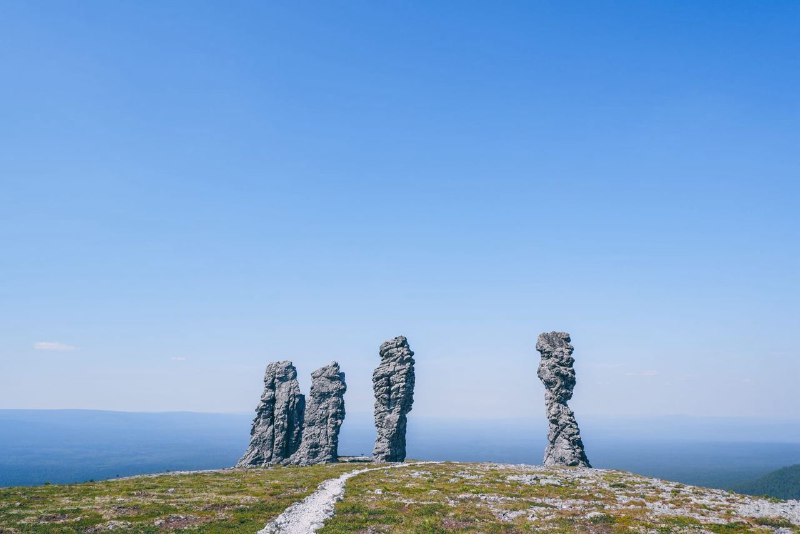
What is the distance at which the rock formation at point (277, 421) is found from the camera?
80.9m

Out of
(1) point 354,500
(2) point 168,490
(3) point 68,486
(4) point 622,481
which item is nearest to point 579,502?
(4) point 622,481

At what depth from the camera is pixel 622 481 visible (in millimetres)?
51875

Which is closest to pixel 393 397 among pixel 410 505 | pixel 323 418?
pixel 323 418

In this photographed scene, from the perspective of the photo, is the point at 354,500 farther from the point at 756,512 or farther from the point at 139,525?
the point at 756,512

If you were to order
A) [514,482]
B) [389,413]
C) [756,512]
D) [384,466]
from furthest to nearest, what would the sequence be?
[389,413] → [384,466] → [514,482] → [756,512]

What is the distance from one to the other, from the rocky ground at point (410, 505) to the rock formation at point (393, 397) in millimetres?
22207

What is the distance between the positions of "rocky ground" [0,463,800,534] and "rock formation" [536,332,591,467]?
14.1 m

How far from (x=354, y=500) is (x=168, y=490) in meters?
20.7

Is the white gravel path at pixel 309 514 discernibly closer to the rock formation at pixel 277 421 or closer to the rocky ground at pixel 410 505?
the rocky ground at pixel 410 505

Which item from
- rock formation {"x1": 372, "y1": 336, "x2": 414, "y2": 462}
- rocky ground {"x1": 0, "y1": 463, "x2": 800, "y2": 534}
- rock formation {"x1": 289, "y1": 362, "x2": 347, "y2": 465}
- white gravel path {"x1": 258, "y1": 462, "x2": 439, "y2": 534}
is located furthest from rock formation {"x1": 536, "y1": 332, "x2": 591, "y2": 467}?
white gravel path {"x1": 258, "y1": 462, "x2": 439, "y2": 534}

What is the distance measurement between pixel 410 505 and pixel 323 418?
41.5m

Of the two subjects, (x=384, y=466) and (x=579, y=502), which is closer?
(x=579, y=502)

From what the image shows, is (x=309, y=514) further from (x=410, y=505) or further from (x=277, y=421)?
(x=277, y=421)

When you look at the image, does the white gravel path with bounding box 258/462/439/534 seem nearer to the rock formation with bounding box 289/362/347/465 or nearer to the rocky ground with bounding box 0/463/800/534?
the rocky ground with bounding box 0/463/800/534
